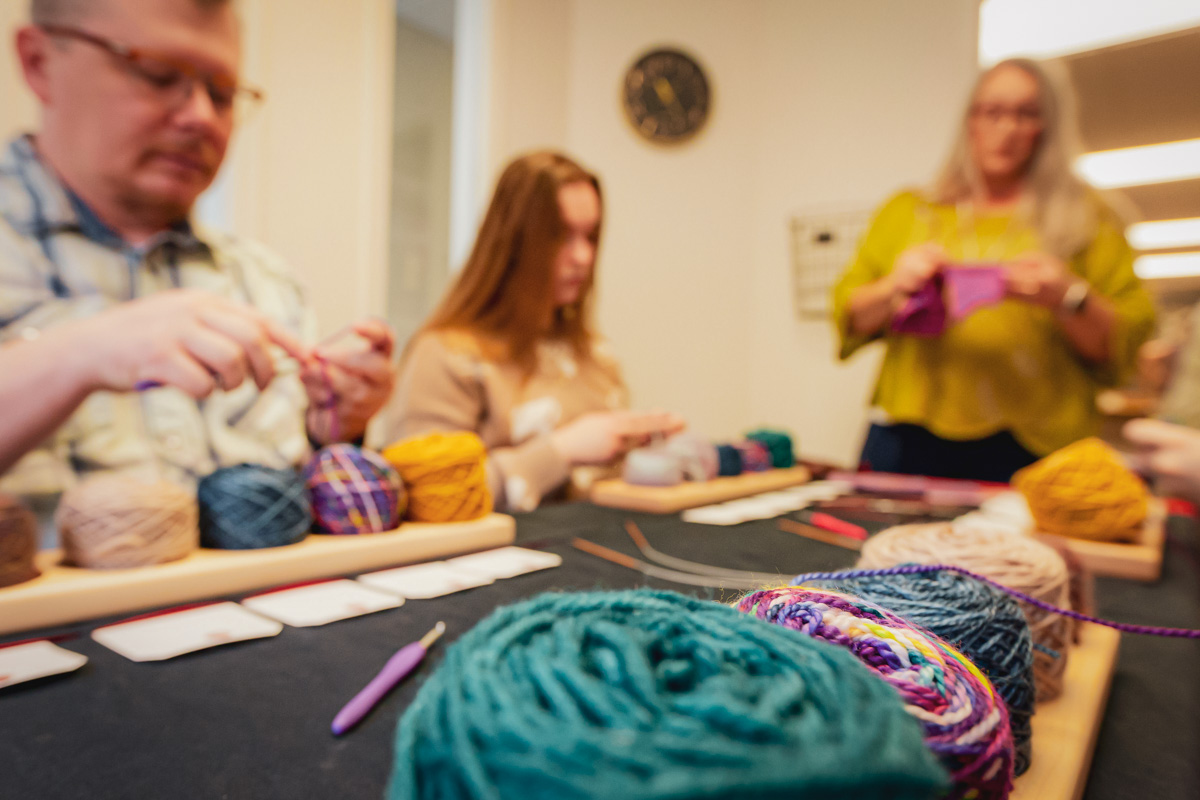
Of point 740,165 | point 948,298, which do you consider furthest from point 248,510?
point 740,165

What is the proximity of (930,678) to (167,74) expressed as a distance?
1.22m

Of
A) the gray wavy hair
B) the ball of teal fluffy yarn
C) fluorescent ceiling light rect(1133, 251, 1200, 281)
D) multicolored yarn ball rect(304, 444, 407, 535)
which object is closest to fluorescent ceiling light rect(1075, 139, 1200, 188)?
fluorescent ceiling light rect(1133, 251, 1200, 281)

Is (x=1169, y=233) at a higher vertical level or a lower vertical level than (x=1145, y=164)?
lower

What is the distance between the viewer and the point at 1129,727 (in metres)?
0.54

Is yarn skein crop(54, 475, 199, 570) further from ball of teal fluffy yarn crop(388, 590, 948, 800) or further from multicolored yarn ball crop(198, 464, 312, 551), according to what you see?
ball of teal fluffy yarn crop(388, 590, 948, 800)

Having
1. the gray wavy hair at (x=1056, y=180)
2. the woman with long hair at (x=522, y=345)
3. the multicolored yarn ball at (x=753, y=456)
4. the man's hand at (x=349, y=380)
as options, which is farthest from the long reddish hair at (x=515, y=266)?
the gray wavy hair at (x=1056, y=180)

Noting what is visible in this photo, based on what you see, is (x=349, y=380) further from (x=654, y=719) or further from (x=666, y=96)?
(x=666, y=96)

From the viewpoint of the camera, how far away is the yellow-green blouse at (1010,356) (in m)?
1.60

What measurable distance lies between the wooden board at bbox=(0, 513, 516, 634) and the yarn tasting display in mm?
1110

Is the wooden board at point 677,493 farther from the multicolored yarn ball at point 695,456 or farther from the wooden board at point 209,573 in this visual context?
the wooden board at point 209,573

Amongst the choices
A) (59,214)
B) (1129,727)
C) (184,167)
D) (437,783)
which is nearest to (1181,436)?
(1129,727)

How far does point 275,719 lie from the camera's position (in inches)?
17.9

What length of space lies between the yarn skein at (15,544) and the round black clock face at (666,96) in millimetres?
2567

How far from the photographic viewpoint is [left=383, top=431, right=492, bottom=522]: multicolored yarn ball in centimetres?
98
